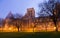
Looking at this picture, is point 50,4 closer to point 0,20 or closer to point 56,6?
point 56,6

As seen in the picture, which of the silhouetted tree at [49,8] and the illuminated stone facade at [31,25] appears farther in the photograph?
the illuminated stone facade at [31,25]

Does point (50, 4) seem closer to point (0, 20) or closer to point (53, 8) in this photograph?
point (53, 8)

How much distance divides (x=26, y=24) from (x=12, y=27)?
732 inches

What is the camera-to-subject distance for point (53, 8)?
4856 centimetres

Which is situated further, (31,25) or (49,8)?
(31,25)

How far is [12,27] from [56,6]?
45.8 m

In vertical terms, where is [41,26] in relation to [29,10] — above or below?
below

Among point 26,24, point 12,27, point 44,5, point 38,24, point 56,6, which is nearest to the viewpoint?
point 56,6

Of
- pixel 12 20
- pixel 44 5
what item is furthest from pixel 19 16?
pixel 44 5

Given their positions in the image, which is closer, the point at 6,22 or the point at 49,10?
the point at 49,10

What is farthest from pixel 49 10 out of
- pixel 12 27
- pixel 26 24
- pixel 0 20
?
pixel 26 24

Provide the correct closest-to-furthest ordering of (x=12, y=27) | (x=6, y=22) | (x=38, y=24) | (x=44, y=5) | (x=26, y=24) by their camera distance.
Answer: (x=44, y=5)
(x=38, y=24)
(x=12, y=27)
(x=6, y=22)
(x=26, y=24)

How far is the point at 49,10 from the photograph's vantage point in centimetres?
4981

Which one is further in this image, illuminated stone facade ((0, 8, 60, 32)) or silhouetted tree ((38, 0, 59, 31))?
illuminated stone facade ((0, 8, 60, 32))
